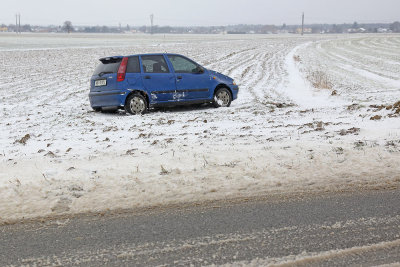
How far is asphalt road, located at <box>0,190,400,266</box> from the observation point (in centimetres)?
338

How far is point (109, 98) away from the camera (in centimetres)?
1127

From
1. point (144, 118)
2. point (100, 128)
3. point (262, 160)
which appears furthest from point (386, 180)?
point (144, 118)

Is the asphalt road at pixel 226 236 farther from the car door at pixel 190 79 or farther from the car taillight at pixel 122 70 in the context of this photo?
the car door at pixel 190 79

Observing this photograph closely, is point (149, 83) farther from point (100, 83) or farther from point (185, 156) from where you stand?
point (185, 156)

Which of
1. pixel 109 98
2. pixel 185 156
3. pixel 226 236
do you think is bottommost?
pixel 226 236

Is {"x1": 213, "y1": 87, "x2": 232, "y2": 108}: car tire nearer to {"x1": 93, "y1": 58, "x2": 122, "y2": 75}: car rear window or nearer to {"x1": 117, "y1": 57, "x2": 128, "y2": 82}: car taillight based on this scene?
{"x1": 117, "y1": 57, "x2": 128, "y2": 82}: car taillight

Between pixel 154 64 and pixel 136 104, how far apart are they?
1133 mm

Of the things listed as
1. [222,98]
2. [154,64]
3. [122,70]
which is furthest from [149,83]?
[222,98]

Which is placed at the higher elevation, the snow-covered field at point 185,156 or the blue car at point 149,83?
the blue car at point 149,83

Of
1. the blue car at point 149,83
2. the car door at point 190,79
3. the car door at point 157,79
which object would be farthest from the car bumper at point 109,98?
the car door at point 190,79

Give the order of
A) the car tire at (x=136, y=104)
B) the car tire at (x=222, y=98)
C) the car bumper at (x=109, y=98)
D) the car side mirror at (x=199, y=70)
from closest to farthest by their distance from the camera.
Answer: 1. the car bumper at (x=109, y=98)
2. the car tire at (x=136, y=104)
3. the car side mirror at (x=199, y=70)
4. the car tire at (x=222, y=98)

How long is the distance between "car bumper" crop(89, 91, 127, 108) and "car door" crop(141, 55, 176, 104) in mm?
672

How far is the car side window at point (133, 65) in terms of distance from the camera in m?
11.3

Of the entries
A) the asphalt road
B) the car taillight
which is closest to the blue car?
the car taillight
